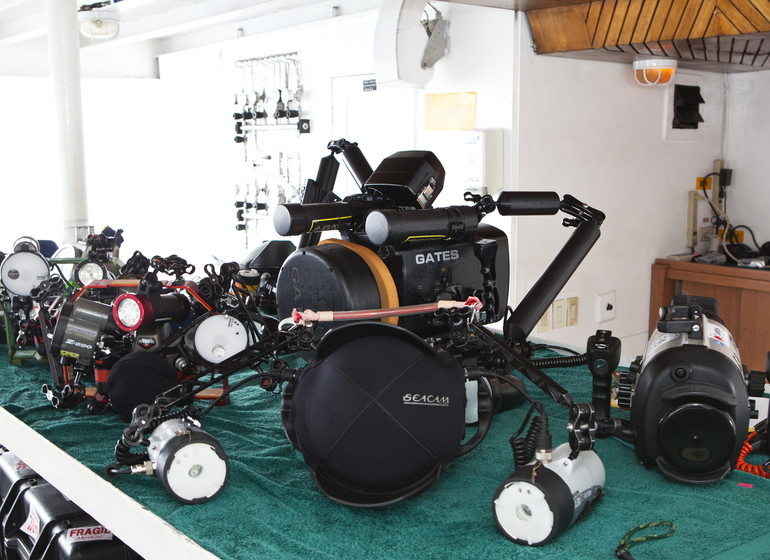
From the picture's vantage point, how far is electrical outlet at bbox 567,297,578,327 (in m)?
4.43

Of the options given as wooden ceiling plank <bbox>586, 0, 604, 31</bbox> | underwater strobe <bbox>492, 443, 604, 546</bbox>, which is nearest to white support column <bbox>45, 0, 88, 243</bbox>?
wooden ceiling plank <bbox>586, 0, 604, 31</bbox>

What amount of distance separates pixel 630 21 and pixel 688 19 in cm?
29

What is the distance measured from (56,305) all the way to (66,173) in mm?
2432

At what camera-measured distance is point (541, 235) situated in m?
4.26

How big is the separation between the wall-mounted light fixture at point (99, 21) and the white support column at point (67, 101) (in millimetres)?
145

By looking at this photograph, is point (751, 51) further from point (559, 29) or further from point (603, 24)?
point (559, 29)

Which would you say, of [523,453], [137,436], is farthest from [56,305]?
[523,453]

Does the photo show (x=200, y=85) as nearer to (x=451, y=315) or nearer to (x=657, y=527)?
(x=451, y=315)

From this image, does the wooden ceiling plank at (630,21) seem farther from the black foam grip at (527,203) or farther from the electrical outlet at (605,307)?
the black foam grip at (527,203)

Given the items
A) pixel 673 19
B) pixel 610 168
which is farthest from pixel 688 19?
pixel 610 168

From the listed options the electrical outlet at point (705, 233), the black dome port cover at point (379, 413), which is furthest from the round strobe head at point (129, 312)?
the electrical outlet at point (705, 233)

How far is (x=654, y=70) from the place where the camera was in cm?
438

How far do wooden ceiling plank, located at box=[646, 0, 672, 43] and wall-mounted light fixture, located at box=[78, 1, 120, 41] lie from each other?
3.41 m

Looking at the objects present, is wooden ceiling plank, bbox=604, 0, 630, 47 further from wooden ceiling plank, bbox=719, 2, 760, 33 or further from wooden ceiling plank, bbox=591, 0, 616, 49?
wooden ceiling plank, bbox=719, 2, 760, 33
